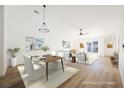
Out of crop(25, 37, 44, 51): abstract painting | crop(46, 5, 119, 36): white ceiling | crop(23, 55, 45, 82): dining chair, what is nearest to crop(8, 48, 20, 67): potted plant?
crop(25, 37, 44, 51): abstract painting

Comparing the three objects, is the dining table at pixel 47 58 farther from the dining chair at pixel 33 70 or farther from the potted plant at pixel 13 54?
the potted plant at pixel 13 54

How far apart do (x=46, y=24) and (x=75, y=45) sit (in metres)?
1.11

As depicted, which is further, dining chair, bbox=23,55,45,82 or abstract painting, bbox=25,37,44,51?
abstract painting, bbox=25,37,44,51

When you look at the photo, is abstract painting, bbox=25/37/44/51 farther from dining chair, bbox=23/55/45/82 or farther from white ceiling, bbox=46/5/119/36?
white ceiling, bbox=46/5/119/36

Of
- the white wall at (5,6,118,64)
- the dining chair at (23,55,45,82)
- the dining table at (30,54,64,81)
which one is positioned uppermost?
the white wall at (5,6,118,64)

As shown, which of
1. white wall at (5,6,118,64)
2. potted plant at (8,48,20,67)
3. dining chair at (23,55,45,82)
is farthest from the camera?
potted plant at (8,48,20,67)

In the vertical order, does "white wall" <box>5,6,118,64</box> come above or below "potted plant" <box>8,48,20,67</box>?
above

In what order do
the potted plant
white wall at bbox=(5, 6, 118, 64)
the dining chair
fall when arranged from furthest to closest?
the potted plant
white wall at bbox=(5, 6, 118, 64)
the dining chair

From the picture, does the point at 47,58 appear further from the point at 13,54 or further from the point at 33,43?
the point at 13,54

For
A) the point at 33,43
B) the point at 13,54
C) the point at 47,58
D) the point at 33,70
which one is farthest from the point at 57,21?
the point at 13,54

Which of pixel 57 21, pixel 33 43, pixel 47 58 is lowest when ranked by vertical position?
pixel 47 58
